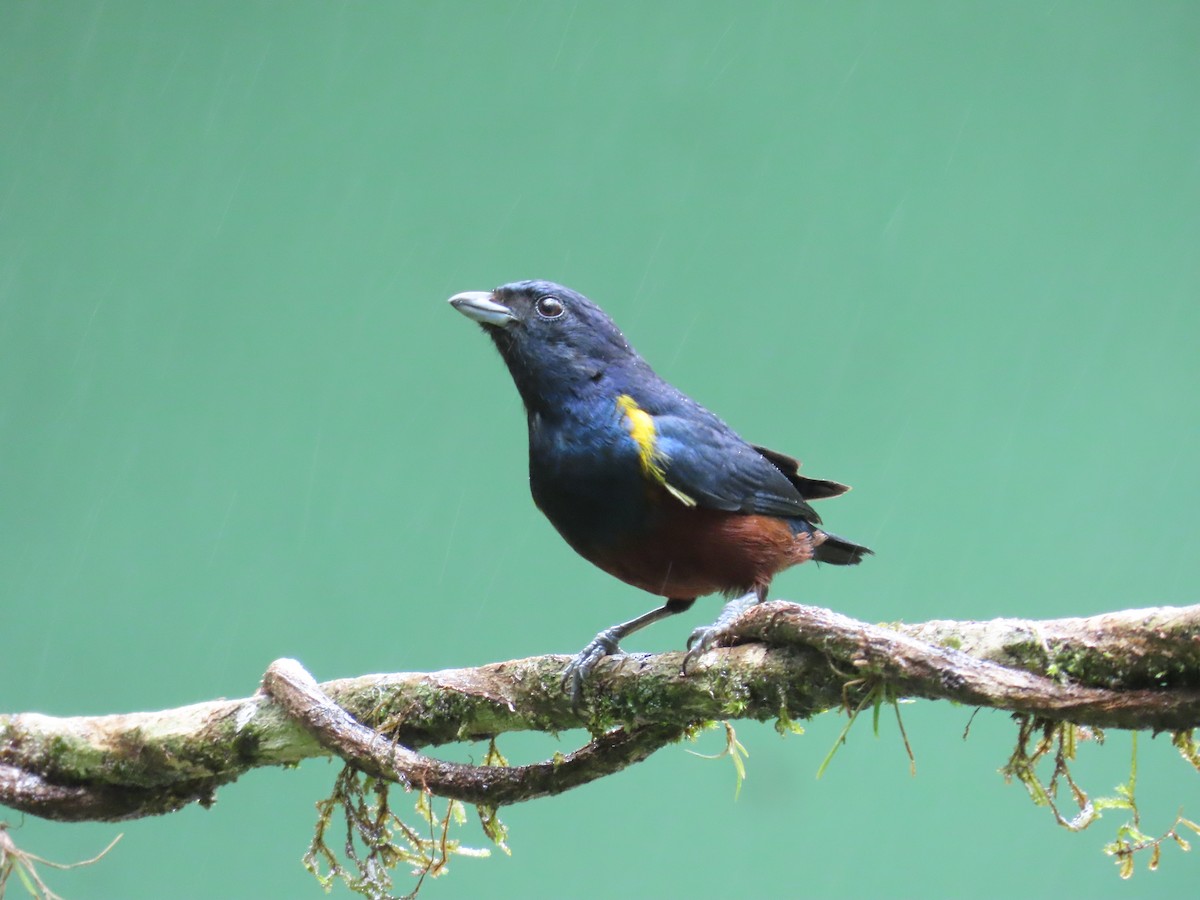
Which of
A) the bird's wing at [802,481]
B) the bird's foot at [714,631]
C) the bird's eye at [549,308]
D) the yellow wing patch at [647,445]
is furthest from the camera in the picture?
the bird's wing at [802,481]

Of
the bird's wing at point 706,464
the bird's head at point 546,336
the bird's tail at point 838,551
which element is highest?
the bird's head at point 546,336

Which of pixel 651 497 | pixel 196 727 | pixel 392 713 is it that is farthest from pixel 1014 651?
pixel 196 727

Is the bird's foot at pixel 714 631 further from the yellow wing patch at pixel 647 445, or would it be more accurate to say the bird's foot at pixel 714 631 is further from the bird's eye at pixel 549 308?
the bird's eye at pixel 549 308

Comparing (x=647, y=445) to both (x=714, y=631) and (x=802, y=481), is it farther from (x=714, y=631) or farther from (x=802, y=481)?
(x=802, y=481)

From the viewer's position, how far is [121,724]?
2.75 m

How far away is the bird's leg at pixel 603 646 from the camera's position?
2.58m

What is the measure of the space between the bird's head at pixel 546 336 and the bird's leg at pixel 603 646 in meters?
0.71

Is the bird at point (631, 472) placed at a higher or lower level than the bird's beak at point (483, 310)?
lower

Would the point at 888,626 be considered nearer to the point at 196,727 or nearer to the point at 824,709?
the point at 824,709

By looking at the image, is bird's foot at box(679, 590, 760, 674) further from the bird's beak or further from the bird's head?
the bird's beak

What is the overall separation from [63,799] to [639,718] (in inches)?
59.0

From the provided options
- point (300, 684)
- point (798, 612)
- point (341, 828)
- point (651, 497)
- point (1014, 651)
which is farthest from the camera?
point (341, 828)

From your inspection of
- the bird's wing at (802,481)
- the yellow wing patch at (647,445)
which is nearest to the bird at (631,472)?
the yellow wing patch at (647,445)

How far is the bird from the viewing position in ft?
9.70
